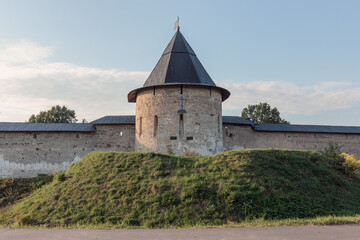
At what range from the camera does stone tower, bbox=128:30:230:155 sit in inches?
612

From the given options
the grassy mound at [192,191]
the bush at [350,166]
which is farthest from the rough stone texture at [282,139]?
the bush at [350,166]

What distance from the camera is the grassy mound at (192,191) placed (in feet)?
30.1

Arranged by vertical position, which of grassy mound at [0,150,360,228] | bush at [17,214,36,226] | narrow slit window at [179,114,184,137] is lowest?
bush at [17,214,36,226]

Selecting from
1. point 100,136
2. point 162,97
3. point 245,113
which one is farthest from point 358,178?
point 245,113

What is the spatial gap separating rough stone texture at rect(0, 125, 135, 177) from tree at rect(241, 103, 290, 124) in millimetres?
17687

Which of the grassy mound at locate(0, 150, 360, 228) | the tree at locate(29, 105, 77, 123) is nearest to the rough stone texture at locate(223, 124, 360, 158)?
the grassy mound at locate(0, 150, 360, 228)

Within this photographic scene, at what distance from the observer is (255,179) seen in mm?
10430

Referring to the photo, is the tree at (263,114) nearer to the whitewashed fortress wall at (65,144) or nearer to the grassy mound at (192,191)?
the whitewashed fortress wall at (65,144)

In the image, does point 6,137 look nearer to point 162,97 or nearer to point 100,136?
point 100,136

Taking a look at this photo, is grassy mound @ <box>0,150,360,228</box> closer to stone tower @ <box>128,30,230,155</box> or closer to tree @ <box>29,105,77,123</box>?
stone tower @ <box>128,30,230,155</box>

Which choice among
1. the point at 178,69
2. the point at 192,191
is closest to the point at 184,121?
the point at 178,69

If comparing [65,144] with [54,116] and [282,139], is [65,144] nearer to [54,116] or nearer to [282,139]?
[282,139]

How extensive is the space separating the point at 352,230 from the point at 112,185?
712 cm

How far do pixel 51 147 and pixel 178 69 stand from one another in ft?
26.6
